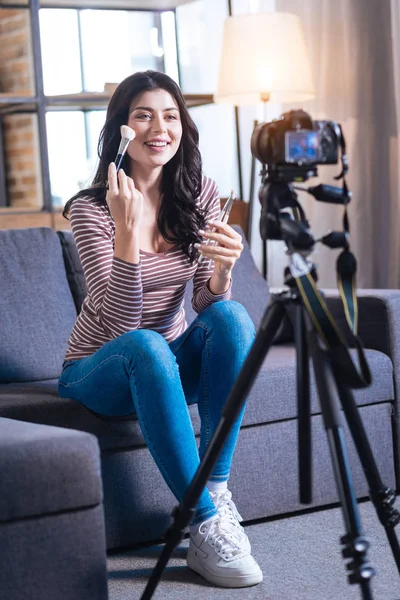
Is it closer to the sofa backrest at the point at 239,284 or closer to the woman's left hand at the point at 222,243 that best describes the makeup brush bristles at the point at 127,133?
the woman's left hand at the point at 222,243

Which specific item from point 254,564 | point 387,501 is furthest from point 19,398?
point 387,501

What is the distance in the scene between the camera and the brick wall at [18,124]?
421cm

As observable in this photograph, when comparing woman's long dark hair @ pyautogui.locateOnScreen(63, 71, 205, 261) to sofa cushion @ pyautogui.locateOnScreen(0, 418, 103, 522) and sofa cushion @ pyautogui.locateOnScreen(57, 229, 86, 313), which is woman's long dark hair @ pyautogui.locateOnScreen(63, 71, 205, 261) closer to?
sofa cushion @ pyautogui.locateOnScreen(57, 229, 86, 313)

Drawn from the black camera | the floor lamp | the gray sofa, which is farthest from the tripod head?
the floor lamp

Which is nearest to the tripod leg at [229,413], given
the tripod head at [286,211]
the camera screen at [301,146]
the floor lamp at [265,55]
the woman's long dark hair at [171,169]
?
the tripod head at [286,211]

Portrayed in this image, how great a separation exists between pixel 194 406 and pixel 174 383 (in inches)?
14.1

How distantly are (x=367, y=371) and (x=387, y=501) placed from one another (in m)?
0.22

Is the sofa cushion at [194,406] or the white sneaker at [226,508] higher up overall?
the sofa cushion at [194,406]

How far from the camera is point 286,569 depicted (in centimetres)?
198

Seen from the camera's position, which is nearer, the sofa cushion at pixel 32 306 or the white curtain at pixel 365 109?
the sofa cushion at pixel 32 306

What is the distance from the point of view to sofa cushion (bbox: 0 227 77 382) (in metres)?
2.41

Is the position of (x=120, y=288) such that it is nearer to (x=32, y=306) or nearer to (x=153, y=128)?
(x=153, y=128)

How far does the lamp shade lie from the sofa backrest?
2.52 feet

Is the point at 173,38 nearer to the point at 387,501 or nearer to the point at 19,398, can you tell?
the point at 19,398
